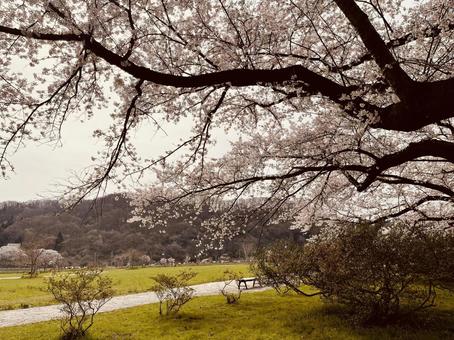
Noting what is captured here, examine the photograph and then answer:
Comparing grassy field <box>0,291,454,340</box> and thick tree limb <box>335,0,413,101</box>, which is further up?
thick tree limb <box>335,0,413,101</box>

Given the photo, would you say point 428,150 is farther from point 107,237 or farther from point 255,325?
point 107,237

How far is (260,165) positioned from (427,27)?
4.49 meters

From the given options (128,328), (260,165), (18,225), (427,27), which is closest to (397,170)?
(260,165)

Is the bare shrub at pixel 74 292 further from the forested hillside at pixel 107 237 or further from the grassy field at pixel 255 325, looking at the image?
the forested hillside at pixel 107 237

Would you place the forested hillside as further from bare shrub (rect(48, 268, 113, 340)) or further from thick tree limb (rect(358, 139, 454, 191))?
thick tree limb (rect(358, 139, 454, 191))

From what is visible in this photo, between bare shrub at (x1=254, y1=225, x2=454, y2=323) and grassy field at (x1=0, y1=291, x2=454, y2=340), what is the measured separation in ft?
2.08

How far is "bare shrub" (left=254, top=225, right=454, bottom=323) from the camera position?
344 inches

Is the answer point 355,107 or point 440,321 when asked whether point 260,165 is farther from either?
point 440,321

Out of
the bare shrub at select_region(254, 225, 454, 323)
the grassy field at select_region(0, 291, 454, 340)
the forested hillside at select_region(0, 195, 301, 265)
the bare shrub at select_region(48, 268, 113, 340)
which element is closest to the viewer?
the bare shrub at select_region(254, 225, 454, 323)

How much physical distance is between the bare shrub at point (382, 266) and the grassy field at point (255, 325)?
633mm

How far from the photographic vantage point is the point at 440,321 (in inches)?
383

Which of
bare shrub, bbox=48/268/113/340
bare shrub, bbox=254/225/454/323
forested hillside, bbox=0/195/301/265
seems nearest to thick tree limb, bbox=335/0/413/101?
Result: bare shrub, bbox=254/225/454/323

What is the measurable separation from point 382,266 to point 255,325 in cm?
414

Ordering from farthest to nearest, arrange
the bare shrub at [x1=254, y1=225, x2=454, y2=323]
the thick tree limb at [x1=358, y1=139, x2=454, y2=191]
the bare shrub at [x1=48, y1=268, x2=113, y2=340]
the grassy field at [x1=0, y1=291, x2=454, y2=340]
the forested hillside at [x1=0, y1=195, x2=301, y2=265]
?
the forested hillside at [x1=0, y1=195, x2=301, y2=265]
the bare shrub at [x1=48, y1=268, x2=113, y2=340]
the grassy field at [x1=0, y1=291, x2=454, y2=340]
the bare shrub at [x1=254, y1=225, x2=454, y2=323]
the thick tree limb at [x1=358, y1=139, x2=454, y2=191]
